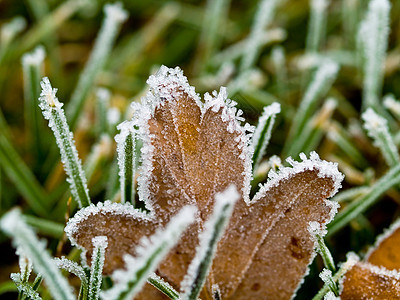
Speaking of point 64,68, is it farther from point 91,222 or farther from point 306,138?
point 91,222

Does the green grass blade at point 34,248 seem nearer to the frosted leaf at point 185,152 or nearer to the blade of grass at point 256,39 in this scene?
the frosted leaf at point 185,152

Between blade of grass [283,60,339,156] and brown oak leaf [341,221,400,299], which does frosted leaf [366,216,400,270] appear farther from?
blade of grass [283,60,339,156]

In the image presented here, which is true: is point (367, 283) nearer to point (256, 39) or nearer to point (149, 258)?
point (149, 258)

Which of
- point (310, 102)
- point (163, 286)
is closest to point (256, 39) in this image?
point (310, 102)

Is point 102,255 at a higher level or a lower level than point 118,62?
lower

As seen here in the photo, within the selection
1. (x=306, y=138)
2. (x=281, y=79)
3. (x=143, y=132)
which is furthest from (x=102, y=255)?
(x=281, y=79)

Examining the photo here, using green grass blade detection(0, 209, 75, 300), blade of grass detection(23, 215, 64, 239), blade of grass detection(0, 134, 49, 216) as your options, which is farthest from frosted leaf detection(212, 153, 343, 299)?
blade of grass detection(0, 134, 49, 216)
